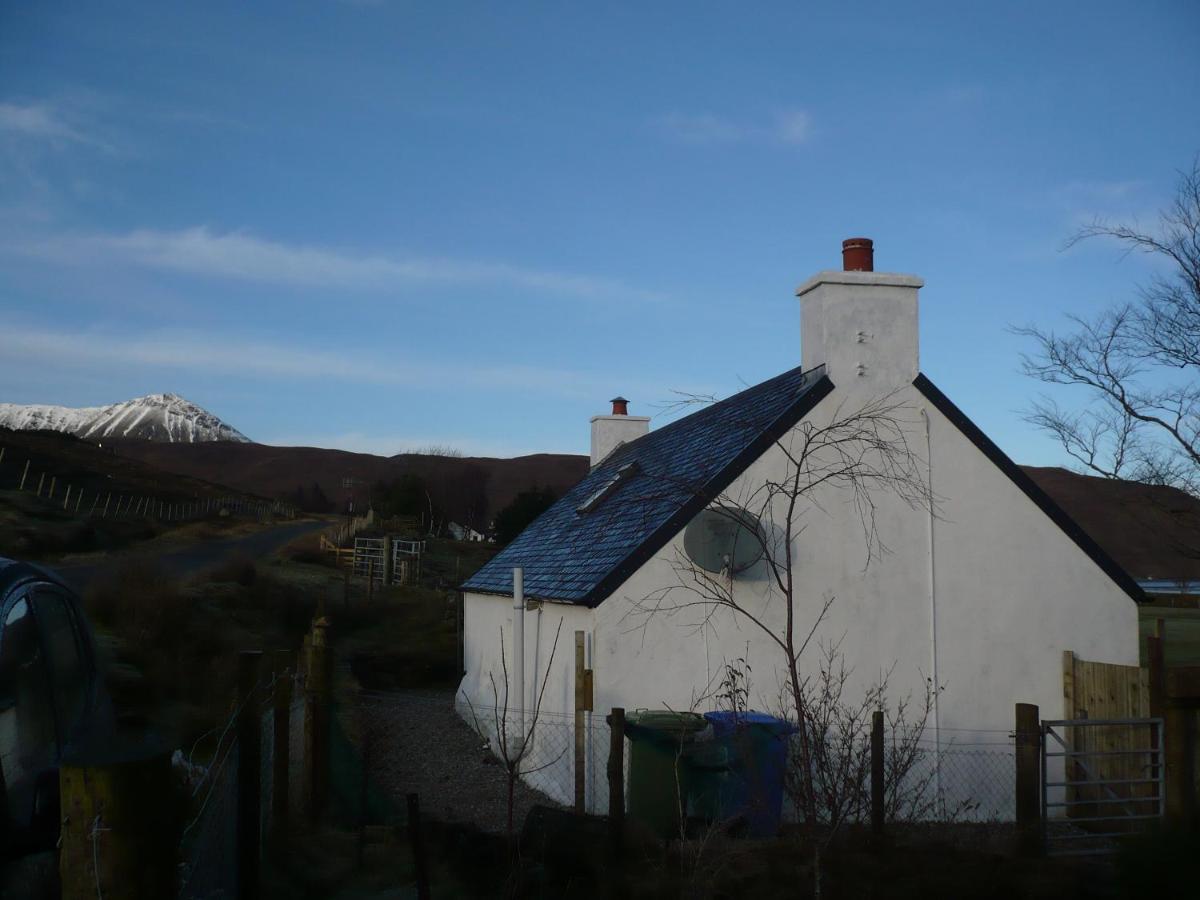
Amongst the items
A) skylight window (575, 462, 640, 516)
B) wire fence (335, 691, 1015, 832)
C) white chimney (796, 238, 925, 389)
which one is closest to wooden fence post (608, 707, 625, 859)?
wire fence (335, 691, 1015, 832)

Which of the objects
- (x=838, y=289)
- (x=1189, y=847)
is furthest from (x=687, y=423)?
(x=1189, y=847)

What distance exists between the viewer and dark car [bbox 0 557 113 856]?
451 centimetres

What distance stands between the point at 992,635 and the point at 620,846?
6.94 m

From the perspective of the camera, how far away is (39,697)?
17.7 ft

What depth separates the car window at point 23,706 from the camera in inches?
192

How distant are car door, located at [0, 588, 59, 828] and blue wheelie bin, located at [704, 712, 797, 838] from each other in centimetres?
604

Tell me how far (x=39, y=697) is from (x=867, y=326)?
10072mm

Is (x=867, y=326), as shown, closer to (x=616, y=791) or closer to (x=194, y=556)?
(x=616, y=791)

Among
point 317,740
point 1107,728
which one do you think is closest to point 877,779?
point 317,740

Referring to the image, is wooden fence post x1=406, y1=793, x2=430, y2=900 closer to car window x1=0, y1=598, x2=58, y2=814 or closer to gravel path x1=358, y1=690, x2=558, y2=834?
car window x1=0, y1=598, x2=58, y2=814

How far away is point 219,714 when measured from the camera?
39.2 ft

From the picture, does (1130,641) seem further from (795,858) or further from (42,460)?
(42,460)

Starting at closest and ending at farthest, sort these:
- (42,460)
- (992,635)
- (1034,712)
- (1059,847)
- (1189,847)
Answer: (1189,847), (1034,712), (1059,847), (992,635), (42,460)

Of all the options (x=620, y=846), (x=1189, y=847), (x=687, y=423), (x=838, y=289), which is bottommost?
(x=620, y=846)
